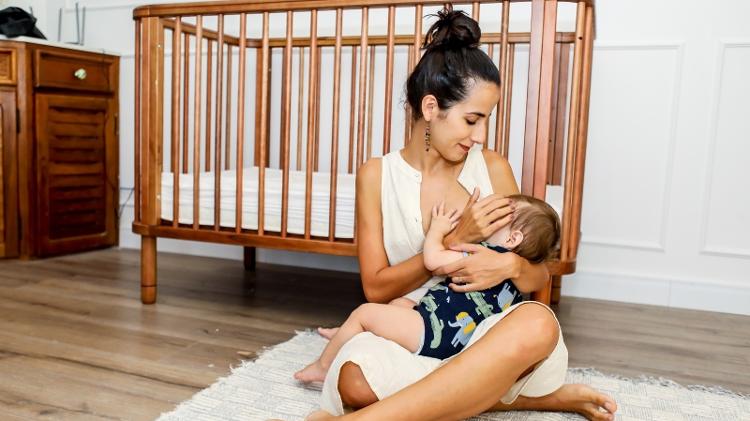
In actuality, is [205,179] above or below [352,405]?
above

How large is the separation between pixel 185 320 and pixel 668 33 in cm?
183

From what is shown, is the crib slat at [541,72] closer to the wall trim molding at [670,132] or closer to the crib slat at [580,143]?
the crib slat at [580,143]

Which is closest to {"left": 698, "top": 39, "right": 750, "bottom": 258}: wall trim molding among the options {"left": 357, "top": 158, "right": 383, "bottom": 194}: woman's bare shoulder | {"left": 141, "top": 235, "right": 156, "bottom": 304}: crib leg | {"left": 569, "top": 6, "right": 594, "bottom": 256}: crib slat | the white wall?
the white wall

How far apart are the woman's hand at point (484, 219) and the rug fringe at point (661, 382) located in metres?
0.55

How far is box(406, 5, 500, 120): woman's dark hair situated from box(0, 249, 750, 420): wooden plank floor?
0.78 m

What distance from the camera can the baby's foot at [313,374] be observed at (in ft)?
4.35

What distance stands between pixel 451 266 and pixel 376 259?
0.19 metres

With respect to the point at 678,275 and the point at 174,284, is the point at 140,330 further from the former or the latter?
the point at 678,275

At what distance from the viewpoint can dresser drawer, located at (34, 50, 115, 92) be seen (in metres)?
2.69

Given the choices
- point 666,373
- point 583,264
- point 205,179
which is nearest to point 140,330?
point 205,179

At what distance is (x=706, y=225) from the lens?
2.23 meters

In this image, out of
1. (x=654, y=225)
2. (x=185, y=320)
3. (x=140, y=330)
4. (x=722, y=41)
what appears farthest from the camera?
(x=654, y=225)

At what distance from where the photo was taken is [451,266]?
120 centimetres

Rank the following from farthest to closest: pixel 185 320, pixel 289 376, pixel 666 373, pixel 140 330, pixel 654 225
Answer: pixel 654 225 < pixel 185 320 < pixel 140 330 < pixel 666 373 < pixel 289 376
